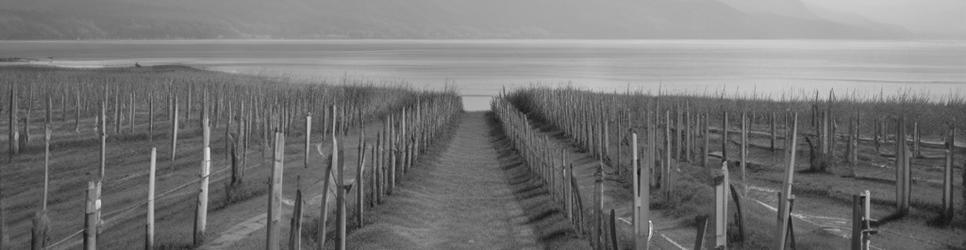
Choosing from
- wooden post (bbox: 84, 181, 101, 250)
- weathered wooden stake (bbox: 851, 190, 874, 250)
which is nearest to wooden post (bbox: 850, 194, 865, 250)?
weathered wooden stake (bbox: 851, 190, 874, 250)

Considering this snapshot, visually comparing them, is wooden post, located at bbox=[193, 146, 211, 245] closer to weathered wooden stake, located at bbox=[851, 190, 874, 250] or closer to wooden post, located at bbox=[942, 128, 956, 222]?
weathered wooden stake, located at bbox=[851, 190, 874, 250]

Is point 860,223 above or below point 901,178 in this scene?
below

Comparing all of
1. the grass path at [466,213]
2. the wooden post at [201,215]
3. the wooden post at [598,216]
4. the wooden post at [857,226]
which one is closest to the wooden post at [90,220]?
the wooden post at [201,215]

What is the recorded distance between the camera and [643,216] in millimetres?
8008

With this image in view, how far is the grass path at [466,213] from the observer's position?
11180mm

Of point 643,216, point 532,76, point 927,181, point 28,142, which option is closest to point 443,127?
point 28,142

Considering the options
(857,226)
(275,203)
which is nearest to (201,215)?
(275,203)

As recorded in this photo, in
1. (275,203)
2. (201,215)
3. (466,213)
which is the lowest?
(466,213)

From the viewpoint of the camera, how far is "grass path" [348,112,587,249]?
11180mm

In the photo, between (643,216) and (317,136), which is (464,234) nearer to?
(643,216)

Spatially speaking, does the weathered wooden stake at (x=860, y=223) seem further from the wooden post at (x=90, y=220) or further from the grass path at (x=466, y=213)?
the wooden post at (x=90, y=220)

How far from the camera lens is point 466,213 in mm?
13062

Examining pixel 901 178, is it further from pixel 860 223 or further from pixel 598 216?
pixel 860 223

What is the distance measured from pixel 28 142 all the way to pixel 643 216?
54.2ft
